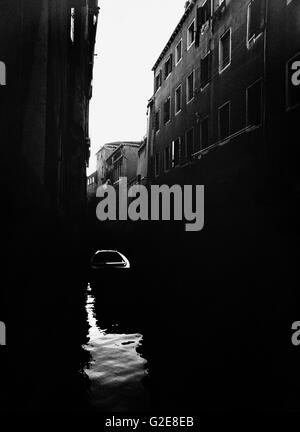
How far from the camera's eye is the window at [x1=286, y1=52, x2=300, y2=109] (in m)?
11.8

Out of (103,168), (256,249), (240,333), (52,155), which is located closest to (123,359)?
(240,333)

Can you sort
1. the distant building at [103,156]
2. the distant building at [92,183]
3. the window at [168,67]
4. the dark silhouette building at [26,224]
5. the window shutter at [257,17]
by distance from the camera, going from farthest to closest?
the distant building at [92,183], the distant building at [103,156], the window at [168,67], the window shutter at [257,17], the dark silhouette building at [26,224]

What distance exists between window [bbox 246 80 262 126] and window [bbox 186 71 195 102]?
722 centimetres

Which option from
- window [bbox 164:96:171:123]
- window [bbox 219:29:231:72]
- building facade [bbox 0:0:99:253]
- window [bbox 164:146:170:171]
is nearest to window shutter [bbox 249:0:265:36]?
window [bbox 219:29:231:72]

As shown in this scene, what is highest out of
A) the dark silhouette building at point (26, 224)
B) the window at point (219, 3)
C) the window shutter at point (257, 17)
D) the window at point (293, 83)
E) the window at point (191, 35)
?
the window at point (191, 35)

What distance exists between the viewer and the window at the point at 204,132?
1987 centimetres

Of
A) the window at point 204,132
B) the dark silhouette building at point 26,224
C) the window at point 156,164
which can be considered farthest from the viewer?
the window at point 156,164

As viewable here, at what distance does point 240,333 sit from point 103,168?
188 feet

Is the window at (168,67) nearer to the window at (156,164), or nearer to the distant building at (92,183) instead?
the window at (156,164)

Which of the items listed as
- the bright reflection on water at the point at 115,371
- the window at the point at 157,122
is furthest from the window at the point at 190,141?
the bright reflection on water at the point at 115,371

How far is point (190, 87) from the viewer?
22.5 meters

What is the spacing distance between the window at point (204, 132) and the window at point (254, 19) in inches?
206

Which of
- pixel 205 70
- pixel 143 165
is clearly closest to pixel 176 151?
pixel 205 70

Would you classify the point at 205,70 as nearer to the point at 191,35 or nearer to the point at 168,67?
the point at 191,35
